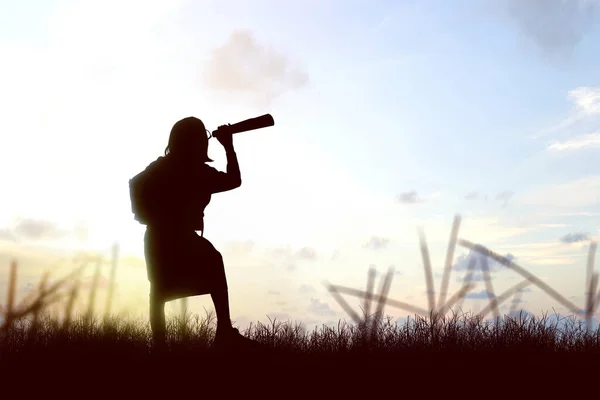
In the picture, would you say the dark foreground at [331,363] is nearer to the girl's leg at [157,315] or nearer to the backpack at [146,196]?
the girl's leg at [157,315]

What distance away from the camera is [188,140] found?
6109 mm

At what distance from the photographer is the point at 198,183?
6.02m

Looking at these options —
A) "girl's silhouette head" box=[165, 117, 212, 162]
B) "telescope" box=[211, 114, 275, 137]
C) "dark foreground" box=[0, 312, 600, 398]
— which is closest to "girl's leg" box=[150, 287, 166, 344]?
"dark foreground" box=[0, 312, 600, 398]

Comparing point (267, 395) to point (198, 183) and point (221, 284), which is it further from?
point (198, 183)

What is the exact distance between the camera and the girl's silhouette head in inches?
241

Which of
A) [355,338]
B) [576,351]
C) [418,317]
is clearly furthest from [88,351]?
[576,351]

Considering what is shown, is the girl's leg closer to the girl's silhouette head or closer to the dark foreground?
the dark foreground

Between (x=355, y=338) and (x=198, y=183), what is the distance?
2187mm

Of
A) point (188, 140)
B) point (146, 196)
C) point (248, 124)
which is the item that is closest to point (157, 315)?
point (146, 196)

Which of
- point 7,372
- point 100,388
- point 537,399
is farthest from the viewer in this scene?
point 7,372

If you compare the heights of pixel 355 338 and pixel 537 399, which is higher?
pixel 355 338

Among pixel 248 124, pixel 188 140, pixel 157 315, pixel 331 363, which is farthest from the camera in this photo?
pixel 248 124

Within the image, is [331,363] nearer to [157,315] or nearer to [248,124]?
[157,315]

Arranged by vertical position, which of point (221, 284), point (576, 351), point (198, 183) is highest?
point (198, 183)
